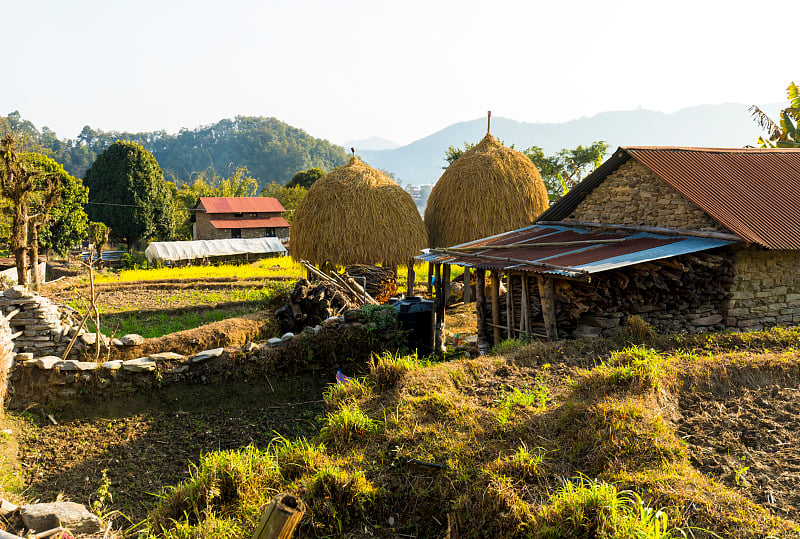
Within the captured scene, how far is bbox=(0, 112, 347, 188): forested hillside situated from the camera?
10288cm

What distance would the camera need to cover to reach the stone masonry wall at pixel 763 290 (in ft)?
30.9

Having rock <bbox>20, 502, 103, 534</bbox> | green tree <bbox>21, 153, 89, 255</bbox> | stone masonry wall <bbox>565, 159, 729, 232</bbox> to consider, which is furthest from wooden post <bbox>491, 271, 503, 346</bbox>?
green tree <bbox>21, 153, 89, 255</bbox>

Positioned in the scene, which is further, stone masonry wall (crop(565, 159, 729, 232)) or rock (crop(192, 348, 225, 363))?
stone masonry wall (crop(565, 159, 729, 232))

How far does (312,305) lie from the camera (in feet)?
39.8

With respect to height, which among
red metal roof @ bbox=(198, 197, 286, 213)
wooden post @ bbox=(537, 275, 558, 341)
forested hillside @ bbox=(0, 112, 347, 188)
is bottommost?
wooden post @ bbox=(537, 275, 558, 341)

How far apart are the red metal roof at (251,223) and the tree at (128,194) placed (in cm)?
344

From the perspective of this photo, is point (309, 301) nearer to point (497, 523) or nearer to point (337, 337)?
point (337, 337)

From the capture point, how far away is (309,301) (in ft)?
39.9

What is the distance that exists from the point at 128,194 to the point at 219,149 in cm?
9228

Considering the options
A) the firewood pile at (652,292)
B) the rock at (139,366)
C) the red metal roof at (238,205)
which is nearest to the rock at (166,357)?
the rock at (139,366)

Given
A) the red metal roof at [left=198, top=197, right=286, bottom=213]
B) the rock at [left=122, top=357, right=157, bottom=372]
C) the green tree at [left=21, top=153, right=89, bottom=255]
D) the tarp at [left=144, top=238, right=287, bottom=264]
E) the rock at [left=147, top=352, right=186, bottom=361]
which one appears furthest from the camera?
the red metal roof at [left=198, top=197, right=286, bottom=213]

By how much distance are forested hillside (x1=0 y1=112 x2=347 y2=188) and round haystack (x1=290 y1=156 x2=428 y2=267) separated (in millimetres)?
87625

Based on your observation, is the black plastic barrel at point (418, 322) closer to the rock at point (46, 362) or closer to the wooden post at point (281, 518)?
the rock at point (46, 362)

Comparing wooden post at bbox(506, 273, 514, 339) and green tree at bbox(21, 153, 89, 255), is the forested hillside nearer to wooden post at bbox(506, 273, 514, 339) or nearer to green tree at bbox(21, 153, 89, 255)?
green tree at bbox(21, 153, 89, 255)
